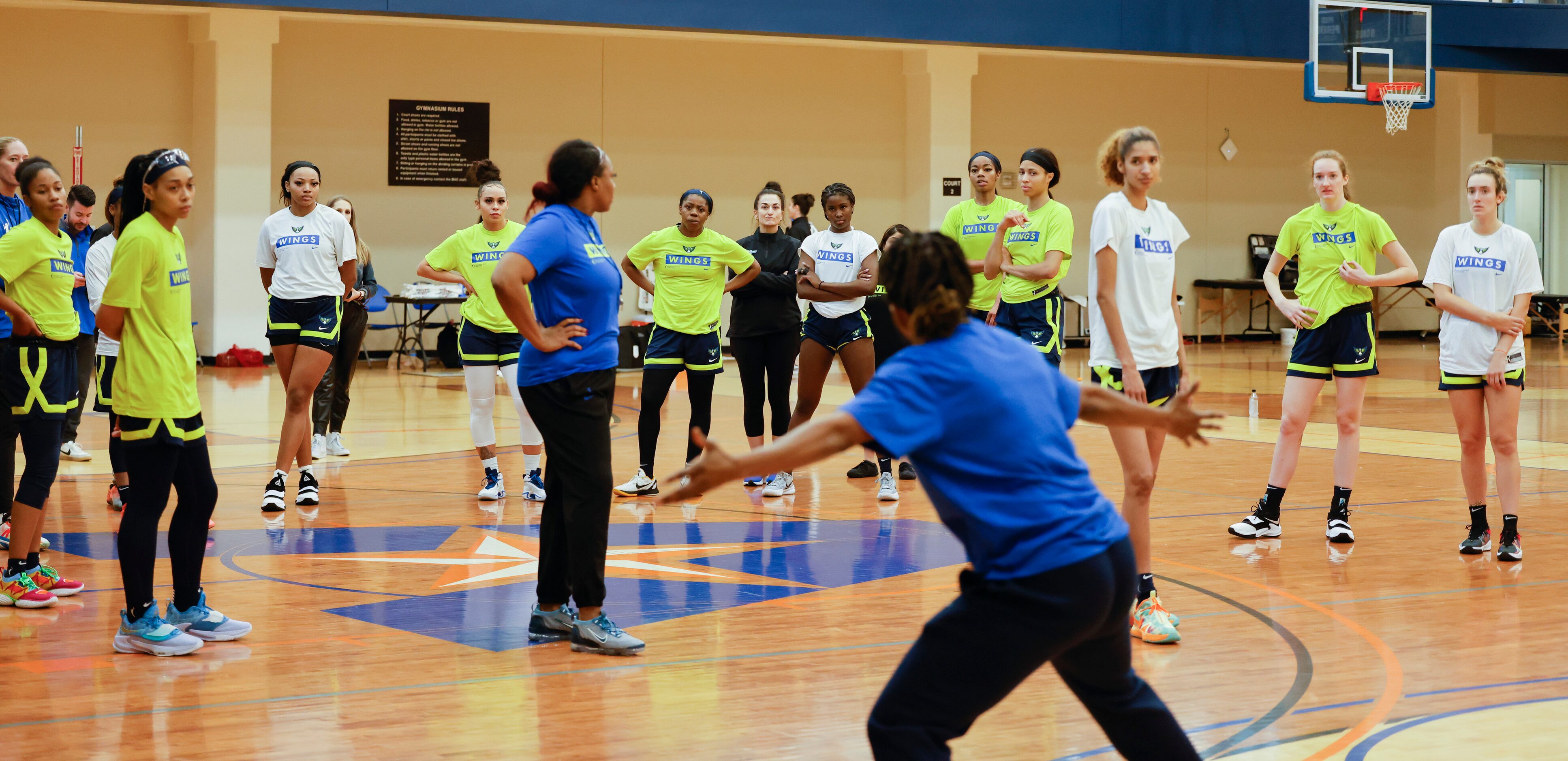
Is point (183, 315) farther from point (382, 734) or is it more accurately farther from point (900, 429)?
point (900, 429)

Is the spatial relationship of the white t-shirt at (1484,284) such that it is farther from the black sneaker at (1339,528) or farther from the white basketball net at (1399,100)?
the white basketball net at (1399,100)

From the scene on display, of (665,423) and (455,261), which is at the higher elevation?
(455,261)

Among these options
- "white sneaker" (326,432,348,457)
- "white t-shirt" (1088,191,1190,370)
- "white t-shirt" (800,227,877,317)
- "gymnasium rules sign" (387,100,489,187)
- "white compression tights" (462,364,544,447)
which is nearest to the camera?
"white t-shirt" (1088,191,1190,370)

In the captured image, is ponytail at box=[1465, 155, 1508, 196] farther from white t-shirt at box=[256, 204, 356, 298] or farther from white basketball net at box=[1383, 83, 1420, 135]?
white basketball net at box=[1383, 83, 1420, 135]

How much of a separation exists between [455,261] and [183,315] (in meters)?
3.34

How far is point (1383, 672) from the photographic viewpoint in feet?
14.6

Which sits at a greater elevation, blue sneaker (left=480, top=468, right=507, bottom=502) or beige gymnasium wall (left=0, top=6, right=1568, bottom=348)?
beige gymnasium wall (left=0, top=6, right=1568, bottom=348)

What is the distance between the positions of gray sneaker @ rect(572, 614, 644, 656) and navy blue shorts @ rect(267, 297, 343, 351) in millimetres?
3423

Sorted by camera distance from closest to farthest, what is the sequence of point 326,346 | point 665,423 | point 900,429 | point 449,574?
point 900,429
point 449,574
point 326,346
point 665,423

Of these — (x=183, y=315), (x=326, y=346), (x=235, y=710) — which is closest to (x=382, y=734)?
(x=235, y=710)

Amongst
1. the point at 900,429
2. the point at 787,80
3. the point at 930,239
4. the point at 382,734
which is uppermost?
the point at 787,80

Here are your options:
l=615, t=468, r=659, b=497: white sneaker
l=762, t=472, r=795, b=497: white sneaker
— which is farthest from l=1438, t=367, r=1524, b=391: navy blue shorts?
l=615, t=468, r=659, b=497: white sneaker

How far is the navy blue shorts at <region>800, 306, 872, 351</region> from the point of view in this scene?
328 inches

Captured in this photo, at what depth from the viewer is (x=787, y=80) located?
774 inches
